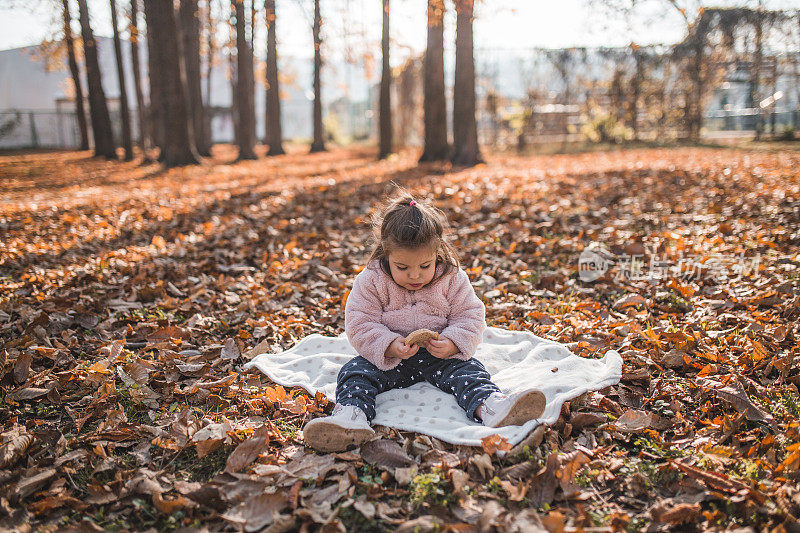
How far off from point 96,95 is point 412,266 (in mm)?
17918

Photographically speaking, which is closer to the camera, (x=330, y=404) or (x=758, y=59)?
(x=330, y=404)

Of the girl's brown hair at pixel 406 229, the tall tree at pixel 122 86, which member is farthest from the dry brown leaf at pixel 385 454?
the tall tree at pixel 122 86

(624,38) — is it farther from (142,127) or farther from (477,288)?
(142,127)

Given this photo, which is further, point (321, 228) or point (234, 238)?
point (321, 228)

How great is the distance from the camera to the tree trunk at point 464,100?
10.5 metres

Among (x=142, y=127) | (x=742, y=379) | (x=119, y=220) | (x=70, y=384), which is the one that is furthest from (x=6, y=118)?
(x=742, y=379)

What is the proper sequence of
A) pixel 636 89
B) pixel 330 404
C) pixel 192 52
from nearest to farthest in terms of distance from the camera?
pixel 330 404 < pixel 636 89 < pixel 192 52

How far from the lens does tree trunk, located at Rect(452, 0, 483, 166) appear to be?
1054cm

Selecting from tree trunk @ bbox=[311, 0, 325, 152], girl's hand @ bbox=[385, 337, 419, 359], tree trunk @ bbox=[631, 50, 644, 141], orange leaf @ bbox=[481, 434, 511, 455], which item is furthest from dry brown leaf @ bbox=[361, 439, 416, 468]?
tree trunk @ bbox=[631, 50, 644, 141]

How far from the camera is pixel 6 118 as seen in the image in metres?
25.1

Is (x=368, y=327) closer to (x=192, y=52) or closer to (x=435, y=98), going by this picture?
(x=435, y=98)

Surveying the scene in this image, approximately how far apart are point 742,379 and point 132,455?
8.72ft

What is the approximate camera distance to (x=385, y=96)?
49.2 ft

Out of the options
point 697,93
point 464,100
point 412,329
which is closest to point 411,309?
point 412,329
